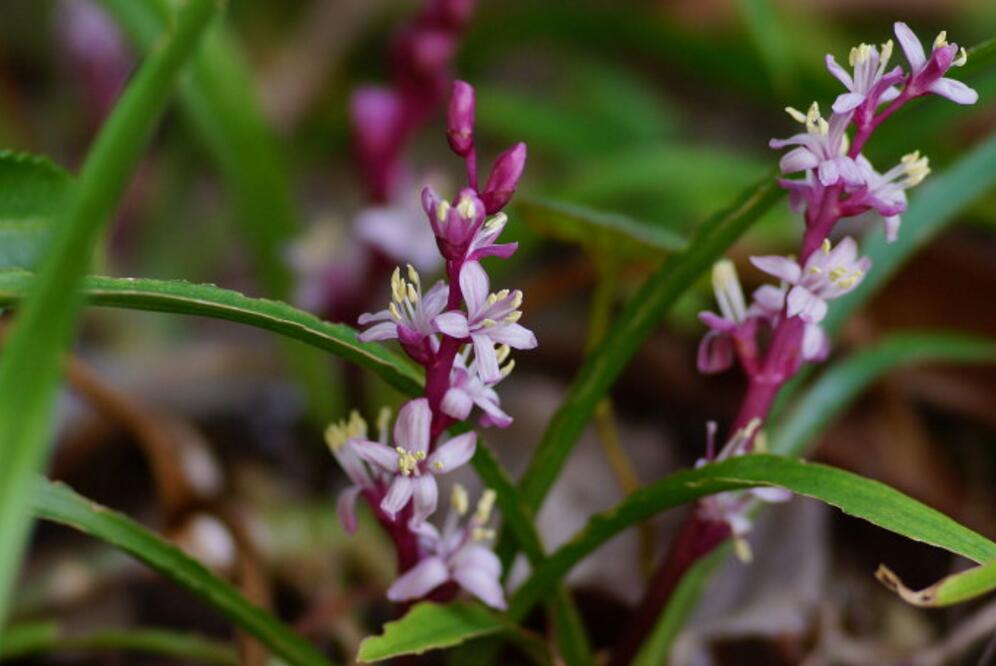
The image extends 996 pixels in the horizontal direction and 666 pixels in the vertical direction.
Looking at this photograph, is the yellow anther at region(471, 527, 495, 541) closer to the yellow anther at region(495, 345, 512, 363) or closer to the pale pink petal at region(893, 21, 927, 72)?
the yellow anther at region(495, 345, 512, 363)

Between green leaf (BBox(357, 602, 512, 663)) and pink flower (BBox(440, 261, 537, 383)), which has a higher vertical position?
pink flower (BBox(440, 261, 537, 383))

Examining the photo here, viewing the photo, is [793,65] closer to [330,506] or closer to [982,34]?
[982,34]

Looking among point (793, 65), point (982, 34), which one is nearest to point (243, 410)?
point (793, 65)

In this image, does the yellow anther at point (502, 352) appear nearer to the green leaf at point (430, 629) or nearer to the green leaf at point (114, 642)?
the green leaf at point (430, 629)

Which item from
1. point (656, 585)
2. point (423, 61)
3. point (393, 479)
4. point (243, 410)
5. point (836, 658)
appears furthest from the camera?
point (243, 410)

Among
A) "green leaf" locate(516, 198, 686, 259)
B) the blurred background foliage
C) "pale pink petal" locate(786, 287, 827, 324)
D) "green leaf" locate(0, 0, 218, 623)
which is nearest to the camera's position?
"green leaf" locate(0, 0, 218, 623)

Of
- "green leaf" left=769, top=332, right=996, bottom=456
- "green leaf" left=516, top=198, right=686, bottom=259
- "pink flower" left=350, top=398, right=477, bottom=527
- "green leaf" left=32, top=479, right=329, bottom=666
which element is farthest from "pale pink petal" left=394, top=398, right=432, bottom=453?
"green leaf" left=769, top=332, right=996, bottom=456

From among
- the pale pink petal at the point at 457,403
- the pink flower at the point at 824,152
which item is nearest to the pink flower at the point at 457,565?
the pale pink petal at the point at 457,403
